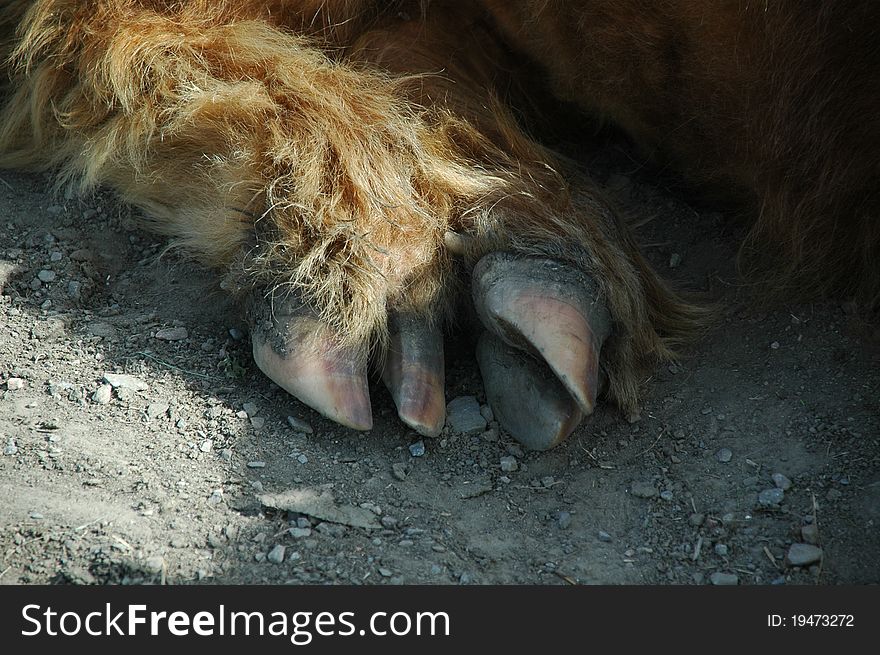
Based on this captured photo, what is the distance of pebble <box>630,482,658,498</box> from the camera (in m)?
Answer: 1.88

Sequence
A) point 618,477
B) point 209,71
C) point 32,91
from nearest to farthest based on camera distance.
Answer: point 618,477
point 209,71
point 32,91

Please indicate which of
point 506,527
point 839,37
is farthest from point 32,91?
point 839,37

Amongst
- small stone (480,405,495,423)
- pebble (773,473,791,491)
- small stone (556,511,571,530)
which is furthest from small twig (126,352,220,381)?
pebble (773,473,791,491)

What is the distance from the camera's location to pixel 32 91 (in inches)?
94.8

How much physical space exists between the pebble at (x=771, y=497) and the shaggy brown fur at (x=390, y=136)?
33 cm

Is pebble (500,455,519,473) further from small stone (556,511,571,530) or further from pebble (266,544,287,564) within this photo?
pebble (266,544,287,564)

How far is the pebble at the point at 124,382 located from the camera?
1.98 metres

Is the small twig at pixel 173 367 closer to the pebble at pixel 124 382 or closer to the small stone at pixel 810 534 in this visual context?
the pebble at pixel 124 382

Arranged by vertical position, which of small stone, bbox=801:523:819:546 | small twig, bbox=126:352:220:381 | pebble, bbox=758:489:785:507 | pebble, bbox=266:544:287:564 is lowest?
small twig, bbox=126:352:220:381

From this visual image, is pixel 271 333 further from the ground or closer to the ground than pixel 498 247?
closer to the ground

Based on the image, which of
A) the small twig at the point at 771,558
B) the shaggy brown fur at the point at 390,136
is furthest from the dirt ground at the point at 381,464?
the shaggy brown fur at the point at 390,136

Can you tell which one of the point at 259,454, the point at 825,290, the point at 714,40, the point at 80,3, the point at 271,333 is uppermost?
the point at 714,40

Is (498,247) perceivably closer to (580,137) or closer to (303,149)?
(303,149)

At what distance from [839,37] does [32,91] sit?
1.87 meters
